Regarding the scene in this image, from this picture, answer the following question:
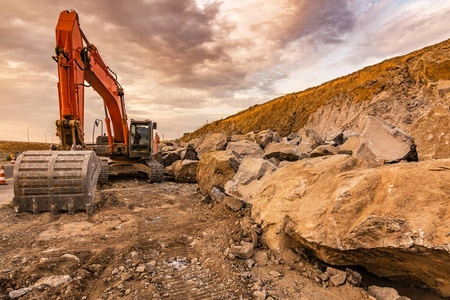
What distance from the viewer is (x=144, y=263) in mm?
3098

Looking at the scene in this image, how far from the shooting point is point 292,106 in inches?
908

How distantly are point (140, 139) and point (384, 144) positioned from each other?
28.8 feet

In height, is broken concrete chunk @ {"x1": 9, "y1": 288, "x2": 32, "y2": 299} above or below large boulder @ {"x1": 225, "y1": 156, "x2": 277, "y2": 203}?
below

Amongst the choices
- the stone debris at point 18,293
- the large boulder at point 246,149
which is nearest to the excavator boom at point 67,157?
the stone debris at point 18,293

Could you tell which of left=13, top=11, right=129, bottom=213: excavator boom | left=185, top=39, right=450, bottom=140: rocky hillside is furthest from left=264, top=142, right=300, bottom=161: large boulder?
left=185, top=39, right=450, bottom=140: rocky hillside

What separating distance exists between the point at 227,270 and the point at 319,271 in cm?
102

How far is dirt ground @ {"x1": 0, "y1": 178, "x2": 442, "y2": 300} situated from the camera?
98.8 inches

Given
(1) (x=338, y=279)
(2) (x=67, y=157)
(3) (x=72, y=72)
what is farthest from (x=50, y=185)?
(1) (x=338, y=279)

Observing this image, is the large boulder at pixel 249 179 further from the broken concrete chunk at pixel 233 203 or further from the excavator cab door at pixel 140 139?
the excavator cab door at pixel 140 139

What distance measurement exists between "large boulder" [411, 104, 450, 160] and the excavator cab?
349 inches

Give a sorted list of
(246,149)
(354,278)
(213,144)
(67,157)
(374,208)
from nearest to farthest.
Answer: (374,208) → (354,278) → (67,157) → (246,149) → (213,144)

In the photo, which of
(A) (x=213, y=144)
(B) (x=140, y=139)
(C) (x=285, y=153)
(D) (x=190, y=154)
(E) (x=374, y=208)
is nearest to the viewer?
(E) (x=374, y=208)

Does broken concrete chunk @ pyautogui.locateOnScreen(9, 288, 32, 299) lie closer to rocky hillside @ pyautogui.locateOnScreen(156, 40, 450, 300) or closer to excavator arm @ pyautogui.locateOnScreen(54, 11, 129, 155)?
rocky hillside @ pyautogui.locateOnScreen(156, 40, 450, 300)

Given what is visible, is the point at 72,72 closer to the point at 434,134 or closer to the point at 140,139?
the point at 140,139
